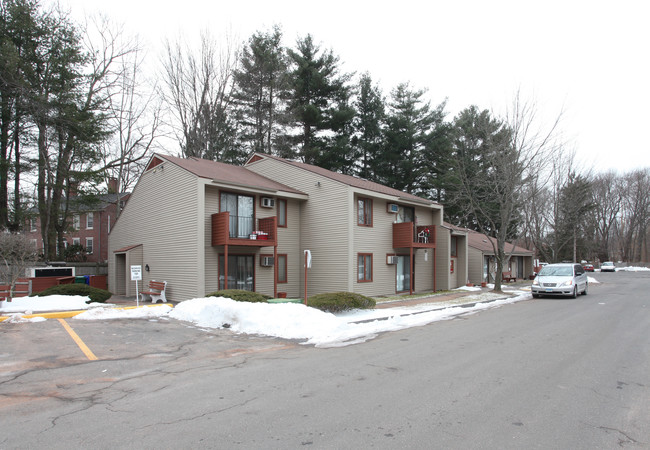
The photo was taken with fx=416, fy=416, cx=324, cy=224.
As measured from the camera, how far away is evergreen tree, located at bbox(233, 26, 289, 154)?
105 feet

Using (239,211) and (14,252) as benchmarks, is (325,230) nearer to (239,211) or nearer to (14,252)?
(239,211)

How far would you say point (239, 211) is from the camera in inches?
736

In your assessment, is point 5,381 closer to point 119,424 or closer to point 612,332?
point 119,424

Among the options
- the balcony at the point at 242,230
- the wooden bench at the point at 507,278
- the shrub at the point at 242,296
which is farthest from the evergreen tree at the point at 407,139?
the shrub at the point at 242,296

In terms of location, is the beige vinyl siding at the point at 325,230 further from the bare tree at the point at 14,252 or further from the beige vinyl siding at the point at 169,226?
the bare tree at the point at 14,252

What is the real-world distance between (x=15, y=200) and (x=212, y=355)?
2373cm

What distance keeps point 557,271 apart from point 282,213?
14198 millimetres

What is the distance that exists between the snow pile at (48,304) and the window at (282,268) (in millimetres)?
8363

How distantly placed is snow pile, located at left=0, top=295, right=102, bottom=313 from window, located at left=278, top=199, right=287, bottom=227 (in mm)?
9035

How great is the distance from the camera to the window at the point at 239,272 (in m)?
18.1

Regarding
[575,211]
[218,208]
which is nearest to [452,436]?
[218,208]

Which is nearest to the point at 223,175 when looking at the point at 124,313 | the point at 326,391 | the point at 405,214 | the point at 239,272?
the point at 239,272

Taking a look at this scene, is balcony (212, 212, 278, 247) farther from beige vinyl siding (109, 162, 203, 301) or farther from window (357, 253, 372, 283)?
window (357, 253, 372, 283)

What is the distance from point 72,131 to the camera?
80.2 ft
